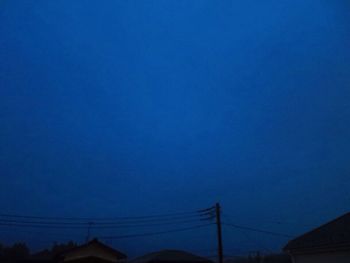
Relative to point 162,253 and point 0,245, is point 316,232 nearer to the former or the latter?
point 162,253

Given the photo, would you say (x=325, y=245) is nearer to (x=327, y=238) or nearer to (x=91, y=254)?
(x=327, y=238)

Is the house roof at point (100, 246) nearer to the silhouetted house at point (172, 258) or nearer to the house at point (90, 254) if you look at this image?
the house at point (90, 254)

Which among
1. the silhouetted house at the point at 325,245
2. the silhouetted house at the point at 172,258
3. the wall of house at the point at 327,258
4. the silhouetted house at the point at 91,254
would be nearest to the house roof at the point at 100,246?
the silhouetted house at the point at 91,254

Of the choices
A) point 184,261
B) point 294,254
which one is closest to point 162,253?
point 184,261

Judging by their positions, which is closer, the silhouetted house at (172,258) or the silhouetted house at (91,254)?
the silhouetted house at (172,258)

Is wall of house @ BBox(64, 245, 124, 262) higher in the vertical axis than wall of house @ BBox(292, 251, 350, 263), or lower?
higher

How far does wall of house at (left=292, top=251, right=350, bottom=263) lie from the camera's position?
15.5 meters

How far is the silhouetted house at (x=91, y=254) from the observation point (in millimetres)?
23875

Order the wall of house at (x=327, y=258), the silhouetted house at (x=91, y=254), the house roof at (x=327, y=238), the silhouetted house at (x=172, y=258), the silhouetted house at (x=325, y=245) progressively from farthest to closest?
the silhouetted house at (x=91, y=254) → the silhouetted house at (x=172, y=258) → the house roof at (x=327, y=238) → the silhouetted house at (x=325, y=245) → the wall of house at (x=327, y=258)

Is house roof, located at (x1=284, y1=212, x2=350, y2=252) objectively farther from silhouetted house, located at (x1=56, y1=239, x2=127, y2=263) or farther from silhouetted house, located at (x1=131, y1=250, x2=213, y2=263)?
silhouetted house, located at (x1=56, y1=239, x2=127, y2=263)

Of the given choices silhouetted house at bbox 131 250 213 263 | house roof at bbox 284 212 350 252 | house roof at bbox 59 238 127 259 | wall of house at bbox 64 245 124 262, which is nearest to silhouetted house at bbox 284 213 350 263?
house roof at bbox 284 212 350 252

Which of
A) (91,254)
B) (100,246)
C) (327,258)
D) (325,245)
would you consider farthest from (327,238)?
(91,254)

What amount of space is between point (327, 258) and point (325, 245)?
0.62 meters

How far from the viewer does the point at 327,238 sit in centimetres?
1680
